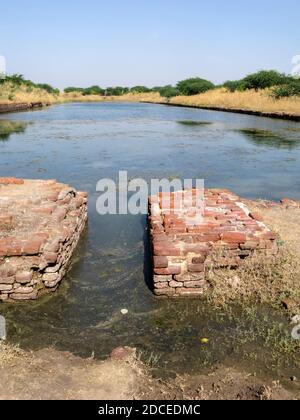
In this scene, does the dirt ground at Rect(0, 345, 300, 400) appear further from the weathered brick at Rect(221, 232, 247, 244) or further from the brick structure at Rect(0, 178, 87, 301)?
the weathered brick at Rect(221, 232, 247, 244)

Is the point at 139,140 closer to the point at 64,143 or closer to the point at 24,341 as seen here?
the point at 64,143

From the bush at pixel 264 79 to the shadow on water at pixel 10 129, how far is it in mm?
27365

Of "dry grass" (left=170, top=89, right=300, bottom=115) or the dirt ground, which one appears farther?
"dry grass" (left=170, top=89, right=300, bottom=115)

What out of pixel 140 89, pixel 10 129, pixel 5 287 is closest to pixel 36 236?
pixel 5 287

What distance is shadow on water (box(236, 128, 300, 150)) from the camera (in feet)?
52.2

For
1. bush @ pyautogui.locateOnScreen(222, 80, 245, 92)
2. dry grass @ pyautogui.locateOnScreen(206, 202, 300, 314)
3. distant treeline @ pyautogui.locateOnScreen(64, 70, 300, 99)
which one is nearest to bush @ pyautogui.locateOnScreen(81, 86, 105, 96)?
distant treeline @ pyautogui.locateOnScreen(64, 70, 300, 99)

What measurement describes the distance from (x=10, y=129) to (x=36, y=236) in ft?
59.5

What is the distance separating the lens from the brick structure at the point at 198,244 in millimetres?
4379

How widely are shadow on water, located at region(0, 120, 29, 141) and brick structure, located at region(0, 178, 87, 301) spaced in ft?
40.8

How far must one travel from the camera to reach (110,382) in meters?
3.10

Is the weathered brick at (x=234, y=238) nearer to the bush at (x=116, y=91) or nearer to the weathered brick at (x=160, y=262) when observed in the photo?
the weathered brick at (x=160, y=262)

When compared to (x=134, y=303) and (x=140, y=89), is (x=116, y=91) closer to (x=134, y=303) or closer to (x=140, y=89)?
(x=140, y=89)

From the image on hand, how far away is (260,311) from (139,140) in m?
14.2

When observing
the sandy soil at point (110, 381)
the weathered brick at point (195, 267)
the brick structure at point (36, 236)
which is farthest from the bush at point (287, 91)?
the sandy soil at point (110, 381)
